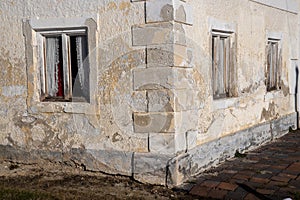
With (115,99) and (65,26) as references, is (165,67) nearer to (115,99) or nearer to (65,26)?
(115,99)

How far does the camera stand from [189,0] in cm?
Answer: 604

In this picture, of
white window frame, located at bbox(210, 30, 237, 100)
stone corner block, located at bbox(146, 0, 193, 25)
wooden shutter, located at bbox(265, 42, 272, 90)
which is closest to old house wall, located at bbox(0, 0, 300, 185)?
stone corner block, located at bbox(146, 0, 193, 25)

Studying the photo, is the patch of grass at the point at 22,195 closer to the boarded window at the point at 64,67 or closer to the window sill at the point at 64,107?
the window sill at the point at 64,107

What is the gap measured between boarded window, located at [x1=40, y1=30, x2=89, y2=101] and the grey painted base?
90 centimetres

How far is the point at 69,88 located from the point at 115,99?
90cm

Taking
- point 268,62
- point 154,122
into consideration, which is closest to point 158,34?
point 154,122

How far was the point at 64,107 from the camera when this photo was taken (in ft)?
21.0

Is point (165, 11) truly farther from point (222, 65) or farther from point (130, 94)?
point (222, 65)

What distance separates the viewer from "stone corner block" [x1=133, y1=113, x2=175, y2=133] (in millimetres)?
5727

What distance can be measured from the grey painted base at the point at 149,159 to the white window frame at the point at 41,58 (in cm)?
67

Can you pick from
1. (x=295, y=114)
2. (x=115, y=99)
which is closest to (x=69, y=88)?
(x=115, y=99)

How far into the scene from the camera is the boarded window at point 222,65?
7059 millimetres

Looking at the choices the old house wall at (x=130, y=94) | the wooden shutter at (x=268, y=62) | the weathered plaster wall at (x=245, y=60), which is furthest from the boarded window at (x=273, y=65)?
the old house wall at (x=130, y=94)

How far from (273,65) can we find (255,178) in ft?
14.3
